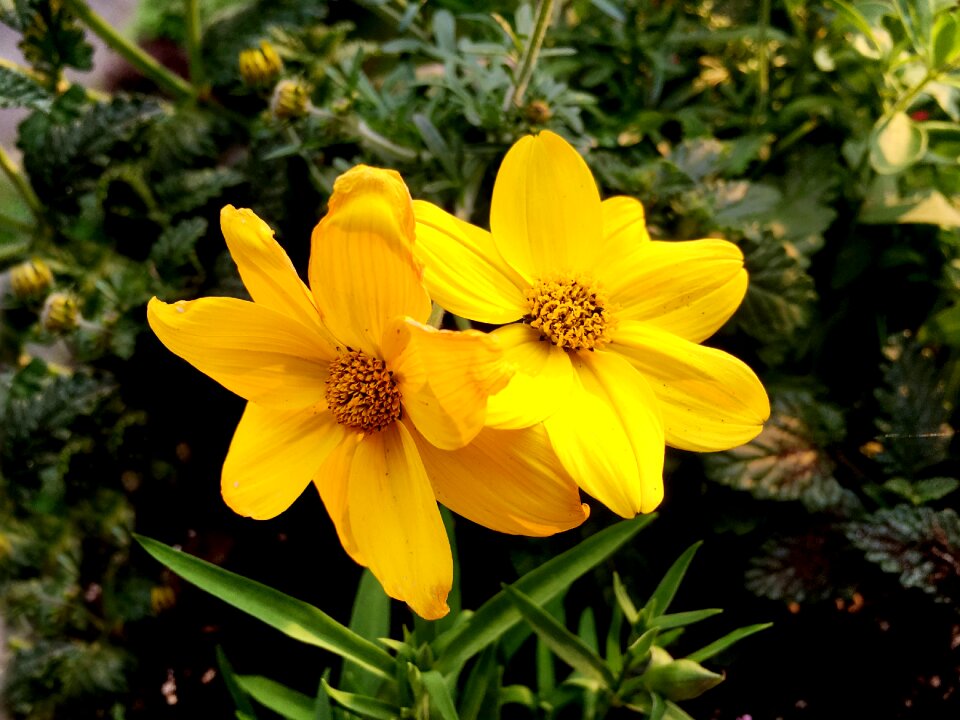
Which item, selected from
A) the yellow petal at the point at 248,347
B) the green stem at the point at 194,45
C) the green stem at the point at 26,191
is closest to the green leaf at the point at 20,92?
the green stem at the point at 26,191

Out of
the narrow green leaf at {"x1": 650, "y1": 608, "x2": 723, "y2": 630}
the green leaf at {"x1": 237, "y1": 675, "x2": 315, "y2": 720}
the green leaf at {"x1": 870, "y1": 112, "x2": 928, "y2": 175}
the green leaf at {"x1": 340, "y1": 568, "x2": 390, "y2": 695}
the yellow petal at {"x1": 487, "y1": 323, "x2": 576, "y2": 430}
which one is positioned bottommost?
the green leaf at {"x1": 237, "y1": 675, "x2": 315, "y2": 720}

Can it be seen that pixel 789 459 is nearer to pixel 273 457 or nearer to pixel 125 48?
pixel 273 457

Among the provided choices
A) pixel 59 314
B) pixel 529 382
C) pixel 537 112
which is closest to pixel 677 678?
pixel 529 382

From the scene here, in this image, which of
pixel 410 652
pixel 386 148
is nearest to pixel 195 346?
pixel 410 652


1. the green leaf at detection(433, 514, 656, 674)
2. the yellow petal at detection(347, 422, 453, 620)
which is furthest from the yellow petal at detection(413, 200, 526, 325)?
the green leaf at detection(433, 514, 656, 674)

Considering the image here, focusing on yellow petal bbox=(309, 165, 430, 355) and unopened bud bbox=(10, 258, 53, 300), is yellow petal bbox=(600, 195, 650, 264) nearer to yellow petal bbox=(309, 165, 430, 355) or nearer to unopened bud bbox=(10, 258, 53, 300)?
yellow petal bbox=(309, 165, 430, 355)

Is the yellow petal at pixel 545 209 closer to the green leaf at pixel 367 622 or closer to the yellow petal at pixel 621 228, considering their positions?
the yellow petal at pixel 621 228
